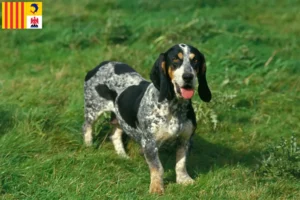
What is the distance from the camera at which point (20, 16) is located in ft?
42.9

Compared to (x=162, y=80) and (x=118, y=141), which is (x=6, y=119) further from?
(x=162, y=80)

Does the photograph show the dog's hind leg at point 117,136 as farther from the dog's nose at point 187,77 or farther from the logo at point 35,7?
the logo at point 35,7

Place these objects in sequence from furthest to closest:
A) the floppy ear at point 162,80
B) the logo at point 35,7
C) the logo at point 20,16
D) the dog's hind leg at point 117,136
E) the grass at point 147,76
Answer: the logo at point 35,7 → the logo at point 20,16 → the dog's hind leg at point 117,136 → the grass at point 147,76 → the floppy ear at point 162,80

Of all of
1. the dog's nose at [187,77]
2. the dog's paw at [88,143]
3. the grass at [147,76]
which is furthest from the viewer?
the dog's paw at [88,143]

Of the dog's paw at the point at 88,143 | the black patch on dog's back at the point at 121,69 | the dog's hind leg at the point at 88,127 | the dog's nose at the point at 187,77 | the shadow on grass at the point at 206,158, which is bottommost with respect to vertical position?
the shadow on grass at the point at 206,158

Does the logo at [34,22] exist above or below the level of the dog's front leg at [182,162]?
above

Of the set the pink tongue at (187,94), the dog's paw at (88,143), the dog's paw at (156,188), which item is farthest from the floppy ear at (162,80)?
the dog's paw at (88,143)

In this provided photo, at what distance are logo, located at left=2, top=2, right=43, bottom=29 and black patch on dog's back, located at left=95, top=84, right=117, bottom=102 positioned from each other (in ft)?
17.5

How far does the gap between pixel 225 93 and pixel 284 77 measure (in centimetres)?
161

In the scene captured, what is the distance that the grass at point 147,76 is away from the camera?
6395 mm

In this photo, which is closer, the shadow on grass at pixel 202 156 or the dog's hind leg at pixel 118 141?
the shadow on grass at pixel 202 156

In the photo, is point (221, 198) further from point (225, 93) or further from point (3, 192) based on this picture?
point (225, 93)

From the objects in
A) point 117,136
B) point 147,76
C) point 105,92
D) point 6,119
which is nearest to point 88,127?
point 117,136

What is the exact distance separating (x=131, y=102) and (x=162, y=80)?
0.93 m
